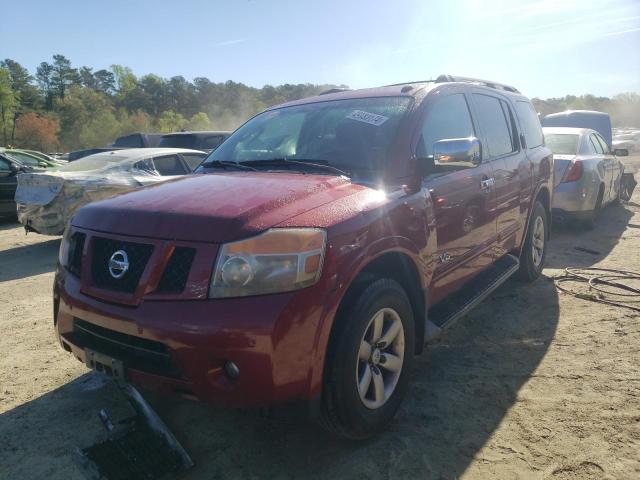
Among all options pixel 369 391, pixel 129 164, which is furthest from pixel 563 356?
pixel 129 164

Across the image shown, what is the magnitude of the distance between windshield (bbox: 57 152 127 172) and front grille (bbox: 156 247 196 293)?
5899 mm

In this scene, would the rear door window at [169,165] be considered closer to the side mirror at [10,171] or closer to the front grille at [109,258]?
the side mirror at [10,171]

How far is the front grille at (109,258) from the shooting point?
2254mm

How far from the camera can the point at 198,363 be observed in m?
2.06

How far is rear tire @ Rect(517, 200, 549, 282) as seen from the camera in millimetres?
5105

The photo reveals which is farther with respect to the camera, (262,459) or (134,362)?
(262,459)

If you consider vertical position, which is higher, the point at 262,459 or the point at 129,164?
the point at 129,164

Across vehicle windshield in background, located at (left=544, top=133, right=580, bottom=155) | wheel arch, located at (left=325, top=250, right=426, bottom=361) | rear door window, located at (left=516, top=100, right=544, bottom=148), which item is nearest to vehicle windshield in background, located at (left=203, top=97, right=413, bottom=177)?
wheel arch, located at (left=325, top=250, right=426, bottom=361)

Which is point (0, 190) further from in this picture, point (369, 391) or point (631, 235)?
point (631, 235)

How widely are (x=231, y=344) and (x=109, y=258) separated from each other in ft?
2.77

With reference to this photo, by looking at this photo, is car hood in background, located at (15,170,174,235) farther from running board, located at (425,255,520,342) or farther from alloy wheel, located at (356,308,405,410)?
alloy wheel, located at (356,308,405,410)

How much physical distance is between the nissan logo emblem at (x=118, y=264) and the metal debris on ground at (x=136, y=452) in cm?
85

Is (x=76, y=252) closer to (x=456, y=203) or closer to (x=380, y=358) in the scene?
(x=380, y=358)

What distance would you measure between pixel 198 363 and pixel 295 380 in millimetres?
415
